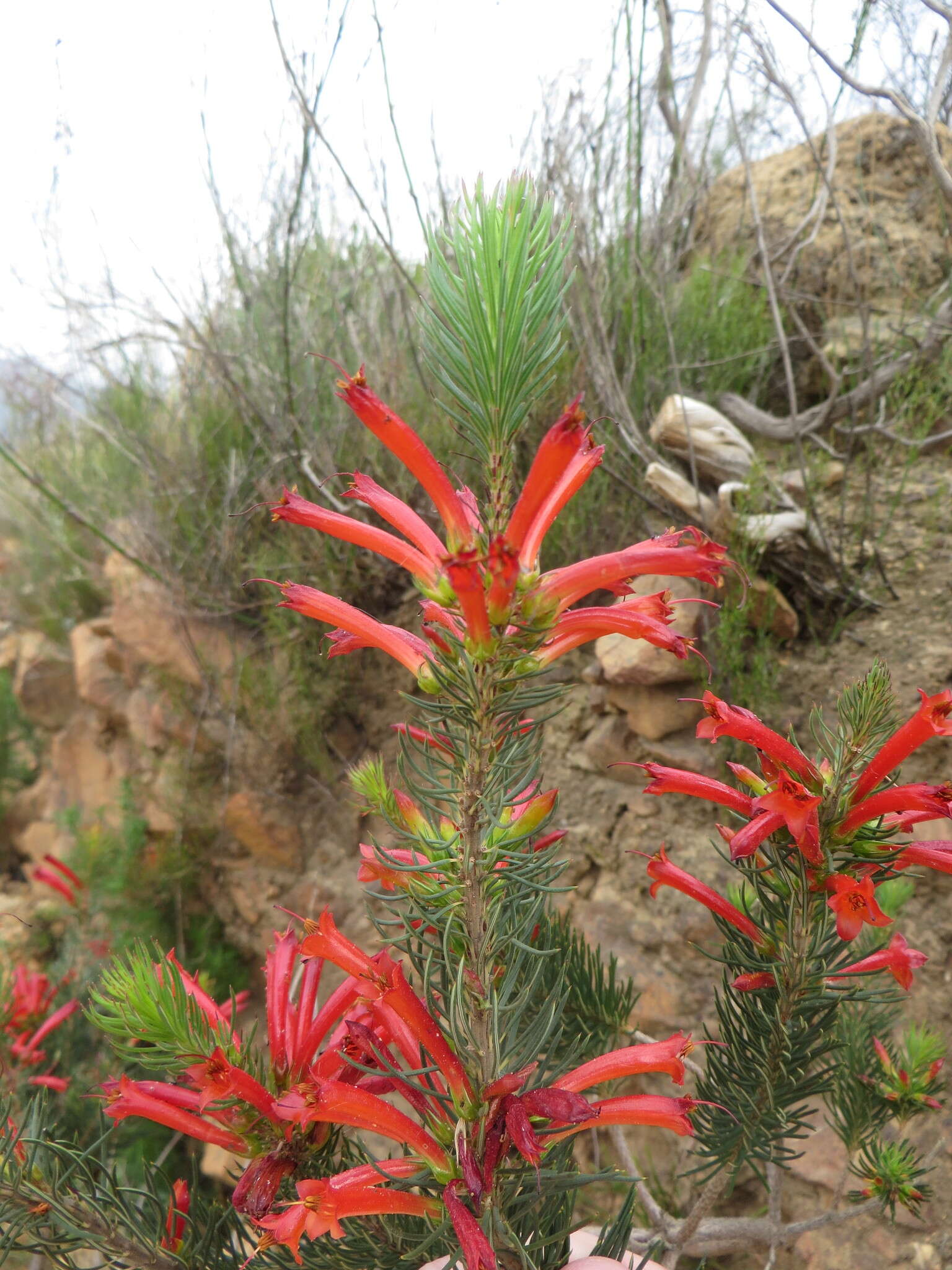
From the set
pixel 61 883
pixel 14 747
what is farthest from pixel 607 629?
pixel 14 747

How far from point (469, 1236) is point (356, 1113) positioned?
0.12 meters

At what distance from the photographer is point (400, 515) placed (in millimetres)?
596

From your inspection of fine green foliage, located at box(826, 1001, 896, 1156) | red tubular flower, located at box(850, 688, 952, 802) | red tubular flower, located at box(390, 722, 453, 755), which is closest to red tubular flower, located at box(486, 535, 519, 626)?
red tubular flower, located at box(390, 722, 453, 755)

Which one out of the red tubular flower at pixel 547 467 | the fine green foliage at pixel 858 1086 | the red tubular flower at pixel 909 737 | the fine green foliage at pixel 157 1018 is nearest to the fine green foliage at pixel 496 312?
the red tubular flower at pixel 547 467

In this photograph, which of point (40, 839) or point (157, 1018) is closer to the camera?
point (157, 1018)

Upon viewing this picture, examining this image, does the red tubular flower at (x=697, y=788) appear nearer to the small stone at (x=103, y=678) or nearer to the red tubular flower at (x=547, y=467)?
the red tubular flower at (x=547, y=467)

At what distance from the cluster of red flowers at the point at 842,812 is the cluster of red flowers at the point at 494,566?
0.39 ft

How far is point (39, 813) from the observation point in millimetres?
3613

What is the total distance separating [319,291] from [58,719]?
2315mm

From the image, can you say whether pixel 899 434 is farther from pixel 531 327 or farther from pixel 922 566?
pixel 531 327

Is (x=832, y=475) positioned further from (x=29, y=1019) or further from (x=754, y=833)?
(x=29, y=1019)

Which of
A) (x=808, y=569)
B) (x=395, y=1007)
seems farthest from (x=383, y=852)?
(x=808, y=569)

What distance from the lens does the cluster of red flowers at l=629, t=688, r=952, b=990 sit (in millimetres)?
620

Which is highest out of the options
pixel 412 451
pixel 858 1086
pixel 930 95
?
pixel 930 95
